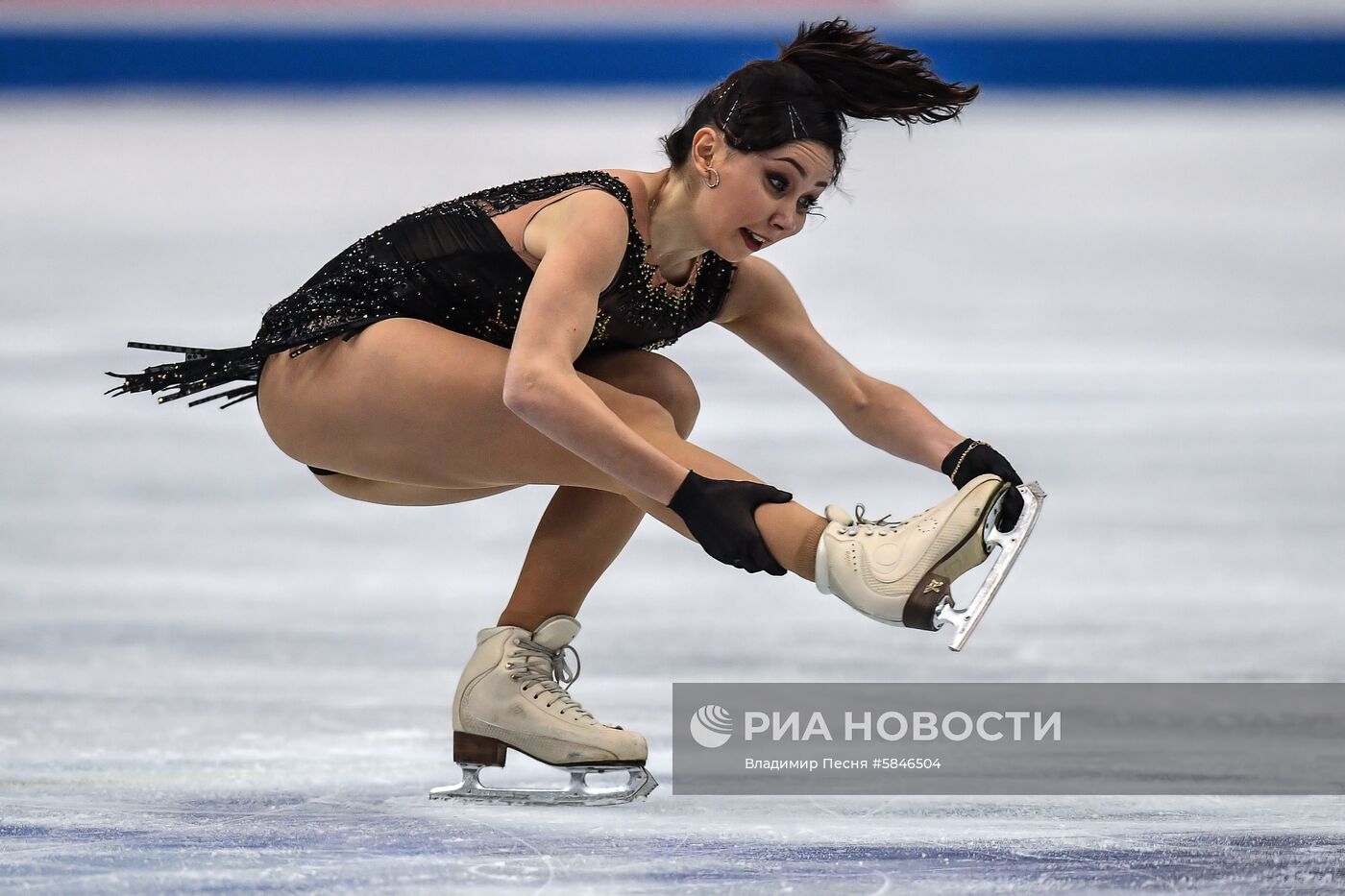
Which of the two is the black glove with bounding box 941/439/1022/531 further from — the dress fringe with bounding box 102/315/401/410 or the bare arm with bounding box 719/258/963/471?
the dress fringe with bounding box 102/315/401/410

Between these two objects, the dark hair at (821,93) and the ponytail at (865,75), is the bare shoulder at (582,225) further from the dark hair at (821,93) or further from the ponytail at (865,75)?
the ponytail at (865,75)

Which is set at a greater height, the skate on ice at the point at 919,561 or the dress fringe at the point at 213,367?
the dress fringe at the point at 213,367

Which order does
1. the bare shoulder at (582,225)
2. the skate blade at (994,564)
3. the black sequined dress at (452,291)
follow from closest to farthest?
the skate blade at (994,564) < the bare shoulder at (582,225) < the black sequined dress at (452,291)

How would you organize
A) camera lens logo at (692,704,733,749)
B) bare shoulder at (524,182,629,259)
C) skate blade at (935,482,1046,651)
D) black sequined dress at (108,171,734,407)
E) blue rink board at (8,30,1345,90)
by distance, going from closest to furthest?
skate blade at (935,482,1046,651)
bare shoulder at (524,182,629,259)
black sequined dress at (108,171,734,407)
camera lens logo at (692,704,733,749)
blue rink board at (8,30,1345,90)

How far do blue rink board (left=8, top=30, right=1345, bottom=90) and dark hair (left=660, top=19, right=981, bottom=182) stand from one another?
402 cm

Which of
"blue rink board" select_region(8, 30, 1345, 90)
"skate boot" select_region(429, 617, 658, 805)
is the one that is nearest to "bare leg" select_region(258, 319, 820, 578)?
"skate boot" select_region(429, 617, 658, 805)

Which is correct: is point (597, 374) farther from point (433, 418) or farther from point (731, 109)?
point (731, 109)

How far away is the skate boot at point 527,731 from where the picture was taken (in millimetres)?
1900

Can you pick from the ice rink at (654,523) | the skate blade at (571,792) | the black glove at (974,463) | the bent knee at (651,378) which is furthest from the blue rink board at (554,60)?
the skate blade at (571,792)

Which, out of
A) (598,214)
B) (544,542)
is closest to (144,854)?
(544,542)

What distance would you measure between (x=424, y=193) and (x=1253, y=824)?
395 centimetres

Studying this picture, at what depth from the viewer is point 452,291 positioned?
73.6 inches

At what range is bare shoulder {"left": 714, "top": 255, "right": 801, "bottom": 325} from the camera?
6.66 ft

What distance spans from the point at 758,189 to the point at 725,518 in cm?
41
